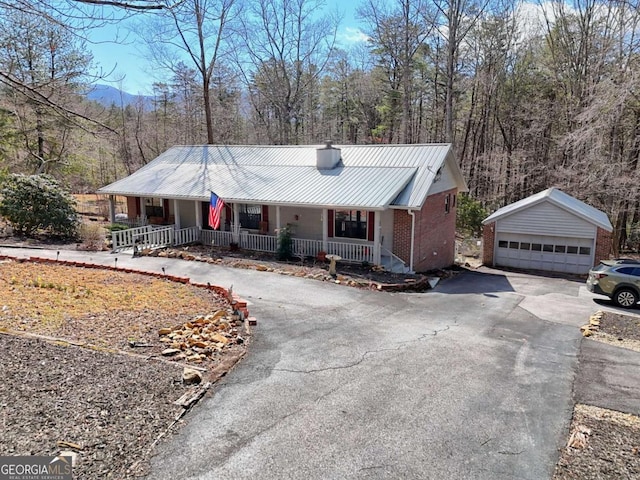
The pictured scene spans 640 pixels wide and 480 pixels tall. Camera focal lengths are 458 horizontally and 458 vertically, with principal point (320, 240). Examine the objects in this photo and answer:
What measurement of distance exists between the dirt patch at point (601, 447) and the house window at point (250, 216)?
15.2 m

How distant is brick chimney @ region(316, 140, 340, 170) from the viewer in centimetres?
2020

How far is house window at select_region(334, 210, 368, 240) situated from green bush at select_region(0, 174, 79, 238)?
1170 cm

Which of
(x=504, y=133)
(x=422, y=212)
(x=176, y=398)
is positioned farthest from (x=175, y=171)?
(x=504, y=133)

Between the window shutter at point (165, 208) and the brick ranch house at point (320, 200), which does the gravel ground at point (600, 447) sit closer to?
the brick ranch house at point (320, 200)

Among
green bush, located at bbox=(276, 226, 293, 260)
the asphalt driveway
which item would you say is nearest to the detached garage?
the asphalt driveway

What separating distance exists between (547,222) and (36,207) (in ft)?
75.4

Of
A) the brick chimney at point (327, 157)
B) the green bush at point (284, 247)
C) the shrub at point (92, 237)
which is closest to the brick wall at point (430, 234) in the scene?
the green bush at point (284, 247)

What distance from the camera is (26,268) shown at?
13000 millimetres

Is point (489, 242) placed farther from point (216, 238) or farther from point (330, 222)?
point (216, 238)

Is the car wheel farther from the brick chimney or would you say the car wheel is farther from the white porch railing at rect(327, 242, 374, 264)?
the brick chimney

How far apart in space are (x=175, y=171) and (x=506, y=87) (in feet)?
81.2

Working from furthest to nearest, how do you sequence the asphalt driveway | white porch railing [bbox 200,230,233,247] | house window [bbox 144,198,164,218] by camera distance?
house window [bbox 144,198,164,218] → white porch railing [bbox 200,230,233,247] → the asphalt driveway

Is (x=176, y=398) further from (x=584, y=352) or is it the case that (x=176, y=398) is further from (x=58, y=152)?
(x=58, y=152)

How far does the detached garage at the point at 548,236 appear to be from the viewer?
68.8 ft
